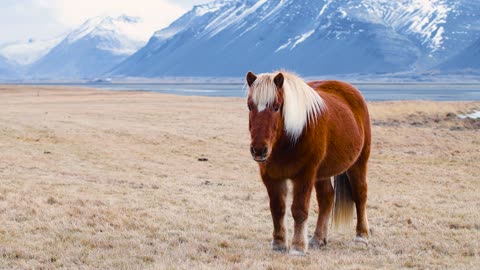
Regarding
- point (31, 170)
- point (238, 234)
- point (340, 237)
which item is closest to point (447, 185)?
point (340, 237)

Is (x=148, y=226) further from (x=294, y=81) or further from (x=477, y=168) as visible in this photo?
(x=477, y=168)

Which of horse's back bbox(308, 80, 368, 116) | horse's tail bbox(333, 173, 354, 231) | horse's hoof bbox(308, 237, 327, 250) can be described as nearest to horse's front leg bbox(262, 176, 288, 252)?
horse's hoof bbox(308, 237, 327, 250)

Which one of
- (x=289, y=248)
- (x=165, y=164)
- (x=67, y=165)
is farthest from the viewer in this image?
(x=165, y=164)

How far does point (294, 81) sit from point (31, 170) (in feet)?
33.6

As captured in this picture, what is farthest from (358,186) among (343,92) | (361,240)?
(343,92)

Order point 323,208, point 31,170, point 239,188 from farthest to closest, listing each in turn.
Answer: point 31,170 < point 239,188 < point 323,208

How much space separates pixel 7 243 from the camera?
26.8 ft

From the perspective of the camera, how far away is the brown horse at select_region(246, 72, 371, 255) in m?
7.42

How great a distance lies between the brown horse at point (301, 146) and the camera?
7.42 metres

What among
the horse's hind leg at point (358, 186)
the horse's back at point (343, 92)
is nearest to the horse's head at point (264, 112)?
the horse's back at point (343, 92)

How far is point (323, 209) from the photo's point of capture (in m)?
9.23

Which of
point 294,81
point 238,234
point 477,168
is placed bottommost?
point 477,168

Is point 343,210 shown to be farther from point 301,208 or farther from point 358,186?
point 301,208

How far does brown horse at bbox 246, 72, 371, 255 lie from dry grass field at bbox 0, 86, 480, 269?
463 mm
